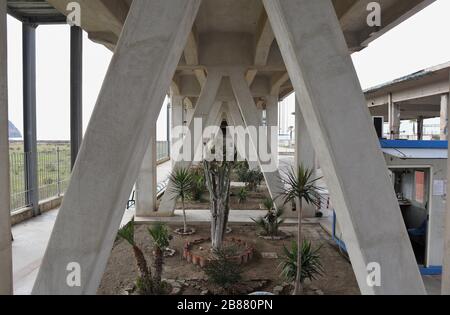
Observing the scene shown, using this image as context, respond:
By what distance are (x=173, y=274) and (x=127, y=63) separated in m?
4.59

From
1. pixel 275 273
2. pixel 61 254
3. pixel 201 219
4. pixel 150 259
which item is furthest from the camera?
pixel 201 219

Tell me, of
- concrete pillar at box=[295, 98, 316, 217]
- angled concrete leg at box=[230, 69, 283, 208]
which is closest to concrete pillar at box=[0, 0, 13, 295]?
angled concrete leg at box=[230, 69, 283, 208]

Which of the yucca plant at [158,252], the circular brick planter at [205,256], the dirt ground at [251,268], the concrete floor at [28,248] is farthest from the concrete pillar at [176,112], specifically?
the yucca plant at [158,252]

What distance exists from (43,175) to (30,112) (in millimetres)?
3005

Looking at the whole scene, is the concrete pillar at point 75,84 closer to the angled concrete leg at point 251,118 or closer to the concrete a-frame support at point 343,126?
the angled concrete leg at point 251,118

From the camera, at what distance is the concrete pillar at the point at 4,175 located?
330 centimetres

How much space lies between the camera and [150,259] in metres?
7.24

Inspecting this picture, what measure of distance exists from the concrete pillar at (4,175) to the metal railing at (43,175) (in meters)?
7.37

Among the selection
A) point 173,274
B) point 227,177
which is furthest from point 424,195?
point 173,274

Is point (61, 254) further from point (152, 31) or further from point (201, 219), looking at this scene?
point (201, 219)

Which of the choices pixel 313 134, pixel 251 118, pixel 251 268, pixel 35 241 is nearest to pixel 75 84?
pixel 35 241

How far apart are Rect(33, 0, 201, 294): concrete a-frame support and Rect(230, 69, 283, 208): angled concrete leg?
7.74 m

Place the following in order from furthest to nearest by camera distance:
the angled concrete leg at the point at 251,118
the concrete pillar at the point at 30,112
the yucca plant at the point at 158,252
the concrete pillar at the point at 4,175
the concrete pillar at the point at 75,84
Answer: the angled concrete leg at the point at 251,118, the concrete pillar at the point at 30,112, the concrete pillar at the point at 75,84, the yucca plant at the point at 158,252, the concrete pillar at the point at 4,175

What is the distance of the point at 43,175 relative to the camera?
12.2 metres
